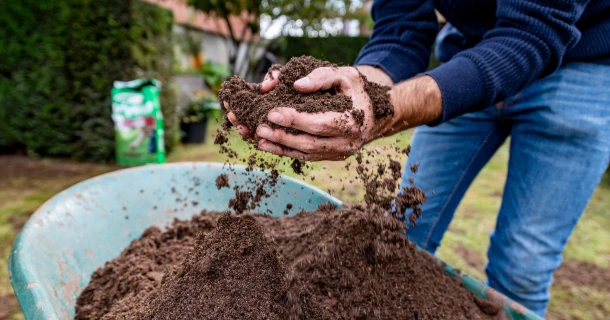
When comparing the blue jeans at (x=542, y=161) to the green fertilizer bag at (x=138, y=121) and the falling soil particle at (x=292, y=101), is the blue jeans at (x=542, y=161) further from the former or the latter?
the green fertilizer bag at (x=138, y=121)

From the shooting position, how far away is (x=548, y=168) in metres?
1.45

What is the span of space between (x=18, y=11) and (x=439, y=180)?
5111 mm

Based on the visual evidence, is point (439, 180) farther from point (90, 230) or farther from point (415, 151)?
point (90, 230)

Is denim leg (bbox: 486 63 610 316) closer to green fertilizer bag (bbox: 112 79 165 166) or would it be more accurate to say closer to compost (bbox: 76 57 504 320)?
compost (bbox: 76 57 504 320)

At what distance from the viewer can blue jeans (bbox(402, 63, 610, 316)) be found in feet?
4.60

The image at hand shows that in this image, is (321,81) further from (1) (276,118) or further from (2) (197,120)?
(2) (197,120)

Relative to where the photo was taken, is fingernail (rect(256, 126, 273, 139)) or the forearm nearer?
fingernail (rect(256, 126, 273, 139))

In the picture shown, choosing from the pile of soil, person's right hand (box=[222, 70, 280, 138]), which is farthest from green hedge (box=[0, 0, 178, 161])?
person's right hand (box=[222, 70, 280, 138])

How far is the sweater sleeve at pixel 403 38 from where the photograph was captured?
1603 mm

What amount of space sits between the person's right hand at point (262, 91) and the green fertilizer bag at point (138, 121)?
113 inches

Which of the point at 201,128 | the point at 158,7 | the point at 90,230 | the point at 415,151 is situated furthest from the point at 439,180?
the point at 201,128

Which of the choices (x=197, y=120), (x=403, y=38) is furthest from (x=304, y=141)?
(x=197, y=120)

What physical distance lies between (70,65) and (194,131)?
7.06 ft

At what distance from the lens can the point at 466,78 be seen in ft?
3.97
